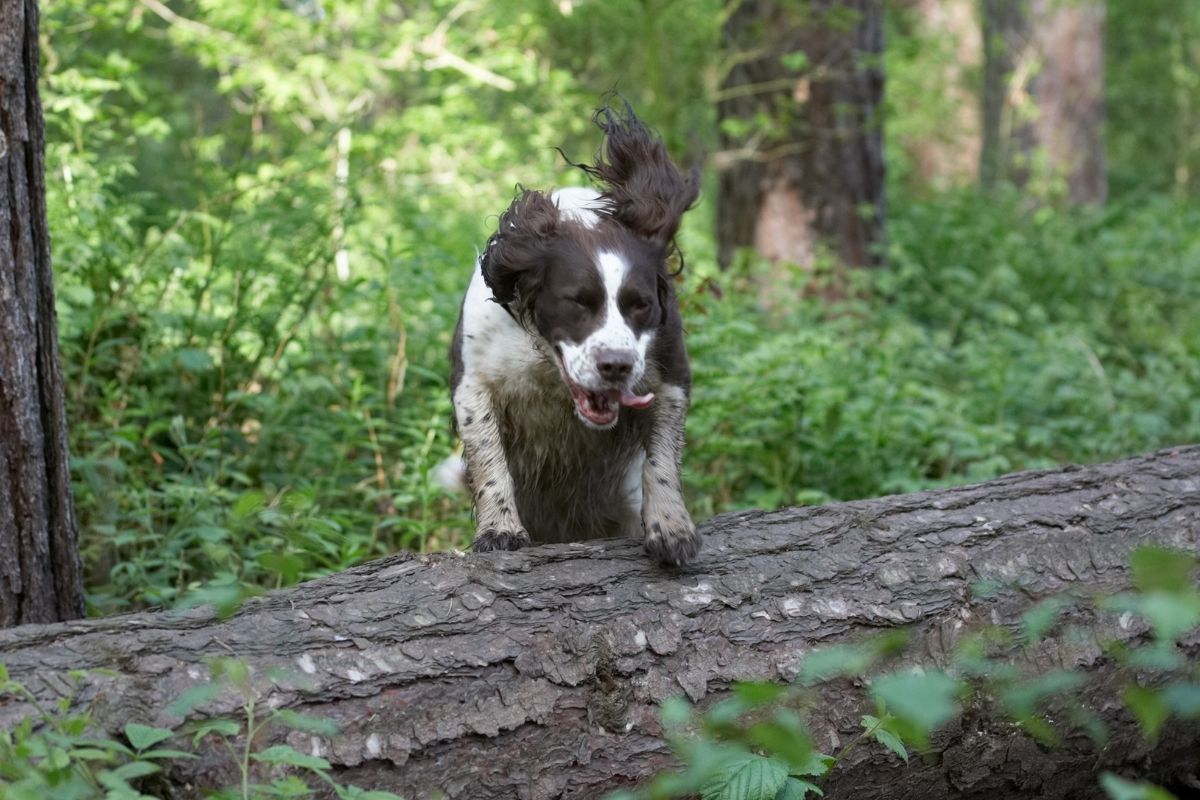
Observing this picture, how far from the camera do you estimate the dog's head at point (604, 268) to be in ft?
12.6

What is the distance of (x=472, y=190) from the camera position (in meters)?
9.10

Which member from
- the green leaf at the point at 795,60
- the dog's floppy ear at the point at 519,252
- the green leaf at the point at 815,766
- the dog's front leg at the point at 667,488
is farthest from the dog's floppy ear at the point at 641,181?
the green leaf at the point at 795,60

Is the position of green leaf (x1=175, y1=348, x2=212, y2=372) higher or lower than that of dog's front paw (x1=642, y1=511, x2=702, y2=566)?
higher

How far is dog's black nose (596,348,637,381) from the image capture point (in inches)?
147

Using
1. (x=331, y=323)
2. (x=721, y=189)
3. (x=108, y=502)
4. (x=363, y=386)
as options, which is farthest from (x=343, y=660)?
(x=721, y=189)

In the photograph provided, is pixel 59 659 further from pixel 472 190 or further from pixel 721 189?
pixel 721 189

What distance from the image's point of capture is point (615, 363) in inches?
147

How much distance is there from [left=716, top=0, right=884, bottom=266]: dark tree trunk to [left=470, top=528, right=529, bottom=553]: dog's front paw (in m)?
5.56

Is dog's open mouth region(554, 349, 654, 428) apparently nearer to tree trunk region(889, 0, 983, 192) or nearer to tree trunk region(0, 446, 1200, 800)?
tree trunk region(0, 446, 1200, 800)

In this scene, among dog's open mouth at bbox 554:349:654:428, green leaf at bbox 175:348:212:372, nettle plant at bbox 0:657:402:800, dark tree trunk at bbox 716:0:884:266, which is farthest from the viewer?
dark tree trunk at bbox 716:0:884:266

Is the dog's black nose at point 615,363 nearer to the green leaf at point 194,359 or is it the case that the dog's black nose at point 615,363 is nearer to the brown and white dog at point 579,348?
the brown and white dog at point 579,348

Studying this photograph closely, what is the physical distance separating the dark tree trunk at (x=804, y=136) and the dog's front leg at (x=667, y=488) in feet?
16.9

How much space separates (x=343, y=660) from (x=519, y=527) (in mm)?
1141

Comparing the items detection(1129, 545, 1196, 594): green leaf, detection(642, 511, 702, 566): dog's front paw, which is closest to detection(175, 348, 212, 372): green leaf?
detection(642, 511, 702, 566): dog's front paw
